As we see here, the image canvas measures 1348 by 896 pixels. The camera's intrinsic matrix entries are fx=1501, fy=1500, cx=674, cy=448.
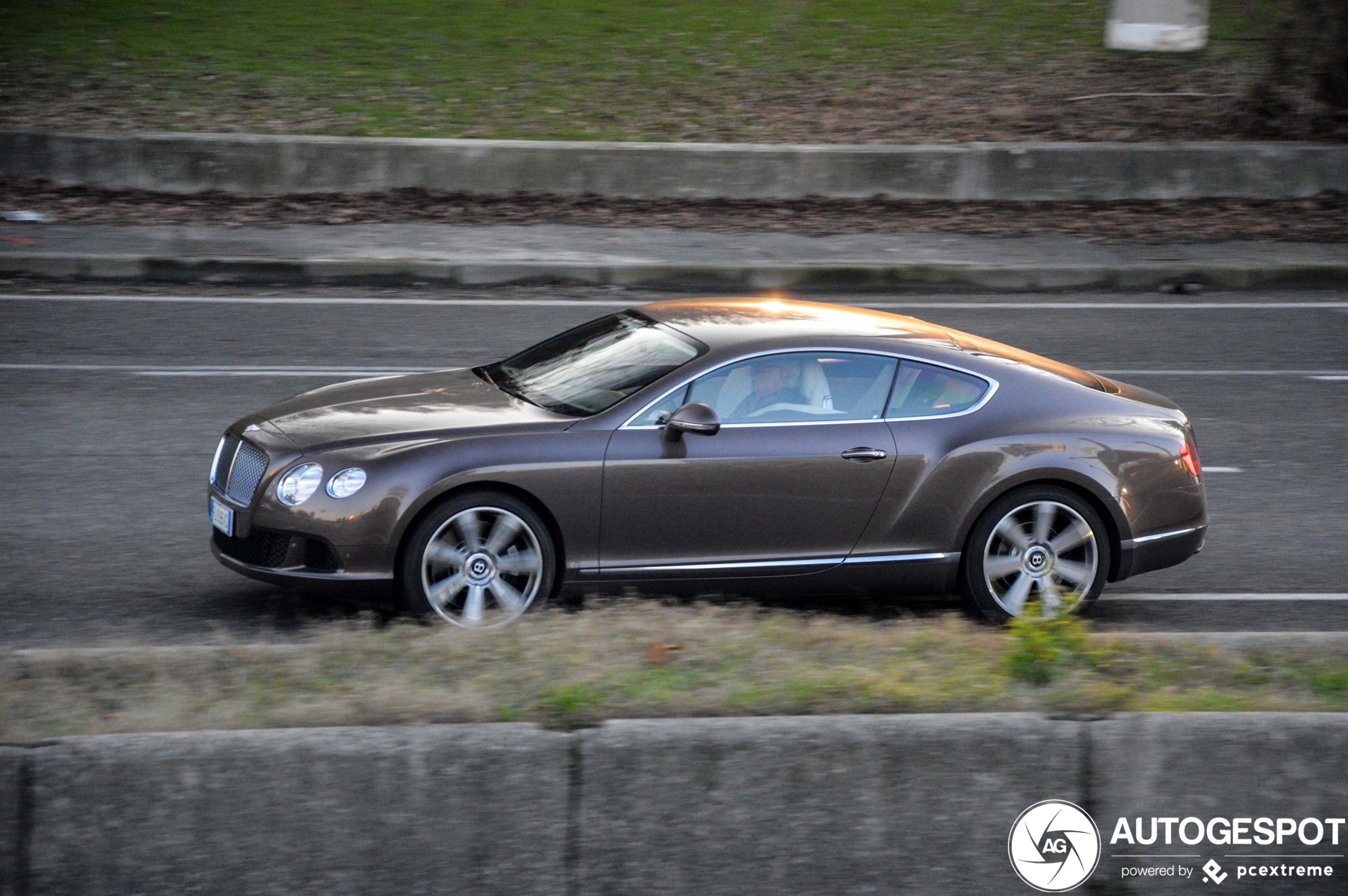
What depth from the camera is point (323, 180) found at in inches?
683

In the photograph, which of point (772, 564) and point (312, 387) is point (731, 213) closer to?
point (312, 387)

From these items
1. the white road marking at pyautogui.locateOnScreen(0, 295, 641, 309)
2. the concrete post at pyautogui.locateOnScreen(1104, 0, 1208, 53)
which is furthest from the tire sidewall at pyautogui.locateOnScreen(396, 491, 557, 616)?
the concrete post at pyautogui.locateOnScreen(1104, 0, 1208, 53)

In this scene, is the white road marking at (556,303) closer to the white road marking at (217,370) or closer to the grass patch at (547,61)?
the white road marking at (217,370)

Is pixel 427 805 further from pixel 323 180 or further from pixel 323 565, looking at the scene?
pixel 323 180

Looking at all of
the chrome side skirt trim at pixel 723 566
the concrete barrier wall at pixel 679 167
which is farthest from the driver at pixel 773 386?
the concrete barrier wall at pixel 679 167

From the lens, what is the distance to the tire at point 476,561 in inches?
243

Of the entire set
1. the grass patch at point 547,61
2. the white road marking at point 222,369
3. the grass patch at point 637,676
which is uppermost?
the grass patch at point 547,61

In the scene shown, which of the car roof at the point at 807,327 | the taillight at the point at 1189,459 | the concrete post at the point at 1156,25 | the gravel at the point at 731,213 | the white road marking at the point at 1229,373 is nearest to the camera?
the car roof at the point at 807,327

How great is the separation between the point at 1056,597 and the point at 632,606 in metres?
1.82

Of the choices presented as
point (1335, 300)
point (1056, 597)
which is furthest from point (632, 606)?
point (1335, 300)

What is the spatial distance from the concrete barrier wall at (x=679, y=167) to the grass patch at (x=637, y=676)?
1249cm

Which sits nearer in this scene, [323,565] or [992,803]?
[992,803]

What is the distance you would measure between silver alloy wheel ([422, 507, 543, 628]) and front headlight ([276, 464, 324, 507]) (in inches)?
20.7

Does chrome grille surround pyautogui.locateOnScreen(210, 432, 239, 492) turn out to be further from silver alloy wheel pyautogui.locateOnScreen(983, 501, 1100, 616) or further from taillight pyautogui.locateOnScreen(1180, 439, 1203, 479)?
taillight pyautogui.locateOnScreen(1180, 439, 1203, 479)
